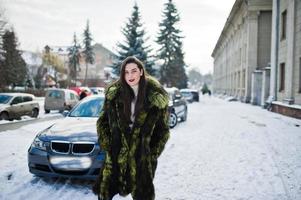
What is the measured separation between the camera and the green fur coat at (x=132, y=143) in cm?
306

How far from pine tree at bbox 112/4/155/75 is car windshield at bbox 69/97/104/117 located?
93.3 feet

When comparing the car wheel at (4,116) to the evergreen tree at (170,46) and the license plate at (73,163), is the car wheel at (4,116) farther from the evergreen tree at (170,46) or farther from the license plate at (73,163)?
the evergreen tree at (170,46)

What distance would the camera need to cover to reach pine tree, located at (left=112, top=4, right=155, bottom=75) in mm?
35969

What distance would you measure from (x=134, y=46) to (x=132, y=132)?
3384cm

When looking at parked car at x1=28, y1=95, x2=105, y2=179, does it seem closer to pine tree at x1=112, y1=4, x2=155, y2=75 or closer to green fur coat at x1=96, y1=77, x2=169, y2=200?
green fur coat at x1=96, y1=77, x2=169, y2=200

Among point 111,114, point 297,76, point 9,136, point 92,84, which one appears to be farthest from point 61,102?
point 92,84

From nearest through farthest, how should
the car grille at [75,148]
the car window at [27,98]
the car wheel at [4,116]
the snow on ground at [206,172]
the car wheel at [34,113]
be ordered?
1. the snow on ground at [206,172]
2. the car grille at [75,148]
3. the car wheel at [4,116]
4. the car window at [27,98]
5. the car wheel at [34,113]

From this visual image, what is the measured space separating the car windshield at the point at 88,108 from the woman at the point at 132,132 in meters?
3.80

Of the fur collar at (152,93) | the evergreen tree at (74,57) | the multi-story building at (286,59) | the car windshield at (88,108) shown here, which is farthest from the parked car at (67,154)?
the evergreen tree at (74,57)

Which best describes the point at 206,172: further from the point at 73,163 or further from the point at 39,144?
the point at 39,144

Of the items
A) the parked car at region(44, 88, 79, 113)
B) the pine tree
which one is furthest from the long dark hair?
the pine tree

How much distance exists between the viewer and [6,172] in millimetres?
5965

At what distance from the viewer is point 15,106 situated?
16125 millimetres

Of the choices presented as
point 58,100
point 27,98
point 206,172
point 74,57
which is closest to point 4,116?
point 27,98
